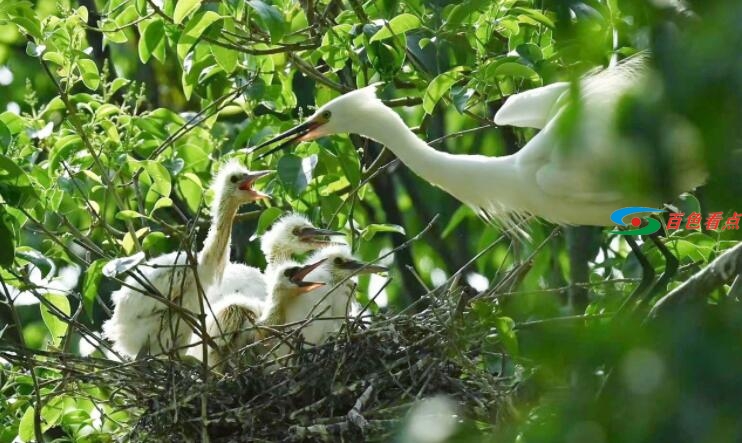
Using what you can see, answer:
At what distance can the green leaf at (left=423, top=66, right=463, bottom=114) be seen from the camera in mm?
3869

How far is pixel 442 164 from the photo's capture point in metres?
4.04

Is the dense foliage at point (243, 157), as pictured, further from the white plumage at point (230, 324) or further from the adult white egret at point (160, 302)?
the white plumage at point (230, 324)

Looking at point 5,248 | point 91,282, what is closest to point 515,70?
point 91,282

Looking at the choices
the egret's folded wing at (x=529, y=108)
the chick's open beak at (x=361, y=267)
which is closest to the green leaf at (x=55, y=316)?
the chick's open beak at (x=361, y=267)

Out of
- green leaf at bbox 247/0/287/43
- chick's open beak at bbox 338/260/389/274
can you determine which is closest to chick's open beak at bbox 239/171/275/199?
chick's open beak at bbox 338/260/389/274

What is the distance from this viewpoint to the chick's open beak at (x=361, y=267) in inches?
167

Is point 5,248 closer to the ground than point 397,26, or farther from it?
closer to the ground

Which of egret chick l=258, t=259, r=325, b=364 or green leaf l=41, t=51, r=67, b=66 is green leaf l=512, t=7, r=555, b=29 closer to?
egret chick l=258, t=259, r=325, b=364

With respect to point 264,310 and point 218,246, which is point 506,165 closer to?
point 264,310

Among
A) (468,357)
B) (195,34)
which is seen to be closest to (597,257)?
(468,357)

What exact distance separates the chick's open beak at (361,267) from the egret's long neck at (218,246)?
1.49 ft

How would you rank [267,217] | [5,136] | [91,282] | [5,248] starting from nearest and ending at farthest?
[5,248] < [91,282] < [5,136] < [267,217]

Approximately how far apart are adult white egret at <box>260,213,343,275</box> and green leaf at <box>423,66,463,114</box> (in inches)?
37.9

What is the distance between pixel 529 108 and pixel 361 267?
89 cm
